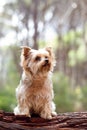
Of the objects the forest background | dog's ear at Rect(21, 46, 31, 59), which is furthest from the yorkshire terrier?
the forest background

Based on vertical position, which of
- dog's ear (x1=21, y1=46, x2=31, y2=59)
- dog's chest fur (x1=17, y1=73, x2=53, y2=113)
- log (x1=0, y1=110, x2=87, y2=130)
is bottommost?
log (x1=0, y1=110, x2=87, y2=130)

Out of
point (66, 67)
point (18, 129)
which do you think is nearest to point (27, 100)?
point (18, 129)

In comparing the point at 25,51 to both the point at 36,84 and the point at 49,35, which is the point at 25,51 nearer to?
the point at 36,84

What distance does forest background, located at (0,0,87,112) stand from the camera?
12241mm

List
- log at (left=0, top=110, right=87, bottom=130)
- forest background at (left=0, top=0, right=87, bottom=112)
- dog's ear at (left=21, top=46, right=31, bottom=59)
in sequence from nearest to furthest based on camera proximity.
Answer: log at (left=0, top=110, right=87, bottom=130)
dog's ear at (left=21, top=46, right=31, bottom=59)
forest background at (left=0, top=0, right=87, bottom=112)

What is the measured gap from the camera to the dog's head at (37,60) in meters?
4.29

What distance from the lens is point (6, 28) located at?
13.2 m

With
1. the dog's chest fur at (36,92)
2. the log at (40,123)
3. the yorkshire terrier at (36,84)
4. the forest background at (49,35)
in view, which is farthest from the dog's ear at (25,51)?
the forest background at (49,35)

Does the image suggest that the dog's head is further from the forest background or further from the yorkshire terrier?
the forest background

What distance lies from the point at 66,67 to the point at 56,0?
2.10 m

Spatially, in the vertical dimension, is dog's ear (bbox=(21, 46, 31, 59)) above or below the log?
above

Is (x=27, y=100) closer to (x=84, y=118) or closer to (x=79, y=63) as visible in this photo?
(x=84, y=118)

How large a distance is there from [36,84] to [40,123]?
370mm

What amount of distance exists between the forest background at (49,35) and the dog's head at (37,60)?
7.16 metres
